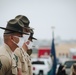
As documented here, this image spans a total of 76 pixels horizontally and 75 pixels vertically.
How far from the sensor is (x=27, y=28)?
689 centimetres

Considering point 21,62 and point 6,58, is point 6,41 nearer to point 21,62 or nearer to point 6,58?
point 6,58

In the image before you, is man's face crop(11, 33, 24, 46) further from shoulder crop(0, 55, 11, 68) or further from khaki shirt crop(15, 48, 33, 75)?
khaki shirt crop(15, 48, 33, 75)

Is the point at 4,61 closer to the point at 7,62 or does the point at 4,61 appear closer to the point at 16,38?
the point at 7,62

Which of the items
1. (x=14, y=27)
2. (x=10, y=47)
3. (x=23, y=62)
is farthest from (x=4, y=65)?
(x=23, y=62)

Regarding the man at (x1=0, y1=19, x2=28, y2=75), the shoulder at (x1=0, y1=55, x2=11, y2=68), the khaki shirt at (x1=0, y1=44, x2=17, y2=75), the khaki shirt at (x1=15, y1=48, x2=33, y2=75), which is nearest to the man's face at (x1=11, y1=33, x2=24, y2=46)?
the man at (x1=0, y1=19, x2=28, y2=75)

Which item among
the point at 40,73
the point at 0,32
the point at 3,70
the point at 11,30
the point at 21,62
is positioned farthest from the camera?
the point at 40,73

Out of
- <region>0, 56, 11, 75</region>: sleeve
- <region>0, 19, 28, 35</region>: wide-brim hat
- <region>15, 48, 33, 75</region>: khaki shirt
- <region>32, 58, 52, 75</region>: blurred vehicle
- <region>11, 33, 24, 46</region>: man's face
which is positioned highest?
<region>0, 19, 28, 35</region>: wide-brim hat

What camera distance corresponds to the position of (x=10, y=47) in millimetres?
5199

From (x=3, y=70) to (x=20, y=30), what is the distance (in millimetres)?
723

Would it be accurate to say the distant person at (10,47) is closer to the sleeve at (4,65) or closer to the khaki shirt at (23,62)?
the sleeve at (4,65)

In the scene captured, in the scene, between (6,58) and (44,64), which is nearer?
(6,58)

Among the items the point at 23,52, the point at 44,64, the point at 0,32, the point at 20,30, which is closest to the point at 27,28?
the point at 23,52

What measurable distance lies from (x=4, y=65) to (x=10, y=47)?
37 centimetres

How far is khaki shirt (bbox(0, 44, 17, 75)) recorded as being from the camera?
4.88m
